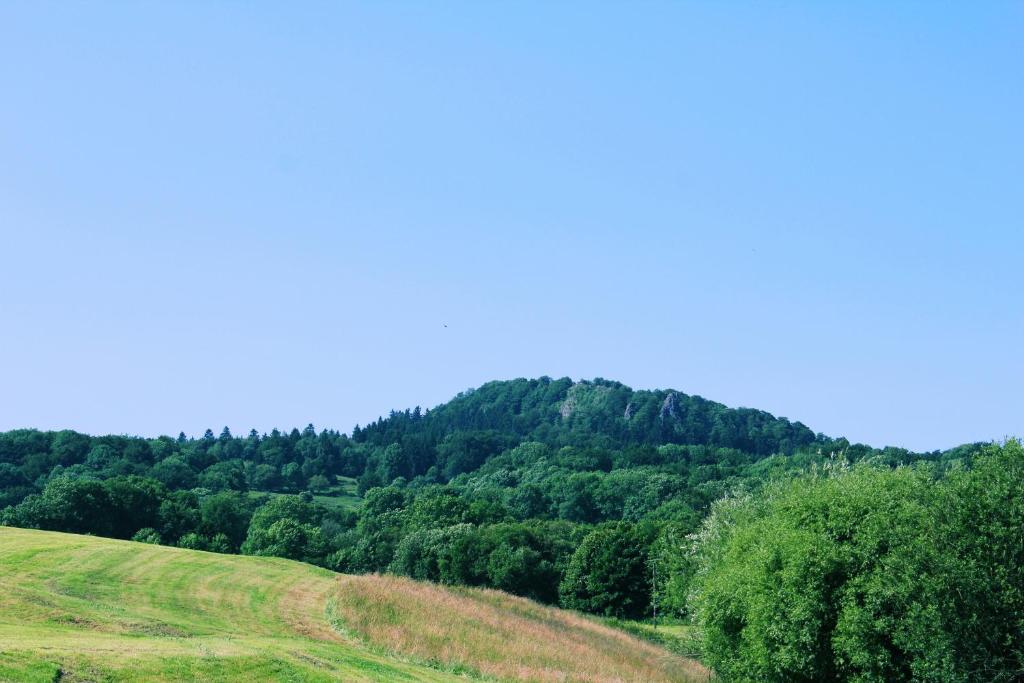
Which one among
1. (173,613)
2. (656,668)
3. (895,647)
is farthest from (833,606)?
(173,613)

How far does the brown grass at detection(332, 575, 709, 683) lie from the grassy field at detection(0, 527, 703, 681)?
0.53ft

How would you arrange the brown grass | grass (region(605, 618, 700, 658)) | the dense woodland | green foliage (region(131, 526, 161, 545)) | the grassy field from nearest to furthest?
1. the grassy field
2. the dense woodland
3. the brown grass
4. grass (region(605, 618, 700, 658))
5. green foliage (region(131, 526, 161, 545))

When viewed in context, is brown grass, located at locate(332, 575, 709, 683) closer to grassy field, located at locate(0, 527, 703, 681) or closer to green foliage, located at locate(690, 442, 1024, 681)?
grassy field, located at locate(0, 527, 703, 681)

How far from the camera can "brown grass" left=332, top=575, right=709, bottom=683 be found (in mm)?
48062

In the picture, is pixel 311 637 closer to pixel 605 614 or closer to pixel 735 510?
pixel 735 510

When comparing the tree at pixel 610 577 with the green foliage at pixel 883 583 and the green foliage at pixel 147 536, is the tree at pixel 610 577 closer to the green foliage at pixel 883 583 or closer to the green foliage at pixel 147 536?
the green foliage at pixel 147 536

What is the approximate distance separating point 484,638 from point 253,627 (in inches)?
497

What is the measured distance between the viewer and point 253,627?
155 ft

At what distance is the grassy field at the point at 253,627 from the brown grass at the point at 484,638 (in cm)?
16

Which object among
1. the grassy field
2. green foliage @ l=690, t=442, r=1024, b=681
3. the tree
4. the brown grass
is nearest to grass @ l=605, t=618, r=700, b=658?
the brown grass

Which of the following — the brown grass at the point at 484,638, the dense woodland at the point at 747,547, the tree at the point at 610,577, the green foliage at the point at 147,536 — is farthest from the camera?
the green foliage at the point at 147,536

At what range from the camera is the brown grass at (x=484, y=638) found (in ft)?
158

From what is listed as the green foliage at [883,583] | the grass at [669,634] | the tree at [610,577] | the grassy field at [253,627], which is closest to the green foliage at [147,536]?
the tree at [610,577]

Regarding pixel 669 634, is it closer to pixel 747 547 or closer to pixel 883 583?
pixel 747 547
